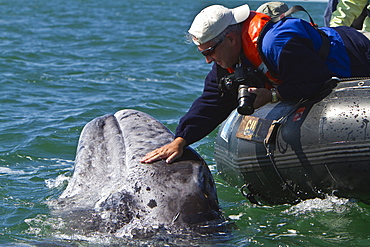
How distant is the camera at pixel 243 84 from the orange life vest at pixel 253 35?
0.11 m

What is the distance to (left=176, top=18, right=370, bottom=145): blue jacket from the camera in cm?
529

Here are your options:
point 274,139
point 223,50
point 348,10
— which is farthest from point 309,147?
point 348,10

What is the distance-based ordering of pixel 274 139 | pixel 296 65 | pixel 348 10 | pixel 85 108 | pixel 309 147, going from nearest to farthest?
pixel 296 65
pixel 309 147
pixel 274 139
pixel 348 10
pixel 85 108

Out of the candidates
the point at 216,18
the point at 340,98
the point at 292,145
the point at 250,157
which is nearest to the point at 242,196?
the point at 250,157

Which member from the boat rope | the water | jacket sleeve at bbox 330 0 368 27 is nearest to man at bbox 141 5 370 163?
the boat rope

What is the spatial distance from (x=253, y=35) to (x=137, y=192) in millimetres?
1670

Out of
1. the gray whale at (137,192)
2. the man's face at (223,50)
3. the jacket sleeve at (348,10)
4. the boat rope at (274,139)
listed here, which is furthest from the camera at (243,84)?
the jacket sleeve at (348,10)

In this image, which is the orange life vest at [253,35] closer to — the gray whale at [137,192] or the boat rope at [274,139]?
the boat rope at [274,139]

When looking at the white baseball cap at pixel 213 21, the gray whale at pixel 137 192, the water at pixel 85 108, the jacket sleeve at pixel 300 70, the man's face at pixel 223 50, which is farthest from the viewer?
the water at pixel 85 108

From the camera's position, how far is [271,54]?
5.38m

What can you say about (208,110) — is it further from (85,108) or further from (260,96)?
(85,108)

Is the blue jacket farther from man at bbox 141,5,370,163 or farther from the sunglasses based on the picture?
the sunglasses

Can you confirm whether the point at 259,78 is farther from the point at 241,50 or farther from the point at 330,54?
the point at 330,54

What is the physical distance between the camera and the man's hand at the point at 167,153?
5.39m
